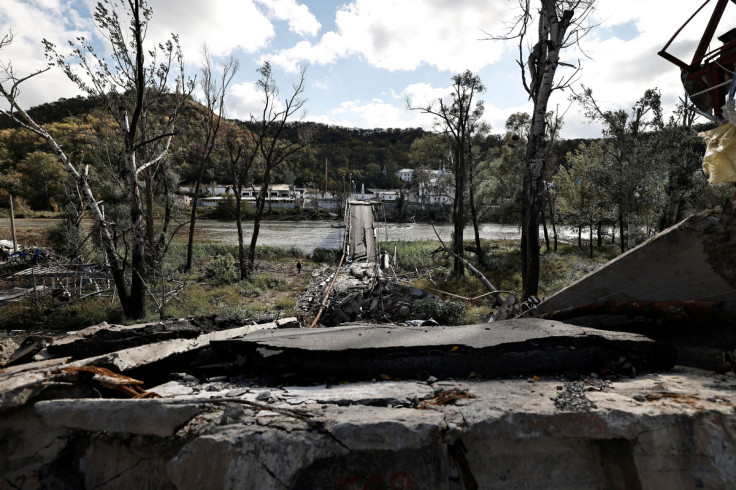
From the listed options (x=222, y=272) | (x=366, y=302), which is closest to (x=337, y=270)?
(x=366, y=302)

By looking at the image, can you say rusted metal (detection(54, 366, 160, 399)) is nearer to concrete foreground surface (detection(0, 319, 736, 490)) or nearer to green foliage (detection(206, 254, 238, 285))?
concrete foreground surface (detection(0, 319, 736, 490))

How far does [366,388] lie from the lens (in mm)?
2545

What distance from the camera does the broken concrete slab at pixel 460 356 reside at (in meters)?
2.79

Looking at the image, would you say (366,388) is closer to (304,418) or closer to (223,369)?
(304,418)

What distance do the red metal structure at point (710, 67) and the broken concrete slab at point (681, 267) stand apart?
63.0 inches

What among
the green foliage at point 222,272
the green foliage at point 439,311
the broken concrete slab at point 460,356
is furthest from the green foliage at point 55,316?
the broken concrete slab at point 460,356

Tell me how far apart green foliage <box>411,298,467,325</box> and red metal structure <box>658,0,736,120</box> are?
6110 mm

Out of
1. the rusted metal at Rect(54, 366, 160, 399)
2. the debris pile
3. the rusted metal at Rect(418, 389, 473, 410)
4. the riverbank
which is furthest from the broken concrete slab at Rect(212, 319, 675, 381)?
the debris pile

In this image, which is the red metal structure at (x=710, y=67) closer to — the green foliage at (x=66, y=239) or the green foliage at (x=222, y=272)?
the green foliage at (x=222, y=272)

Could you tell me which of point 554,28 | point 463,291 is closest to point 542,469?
point 554,28

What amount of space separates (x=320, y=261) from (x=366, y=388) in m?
19.1

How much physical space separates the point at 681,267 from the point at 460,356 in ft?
6.98

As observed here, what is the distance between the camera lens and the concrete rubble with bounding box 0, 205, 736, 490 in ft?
6.18

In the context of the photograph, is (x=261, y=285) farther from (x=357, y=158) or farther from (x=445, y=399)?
(x=357, y=158)
